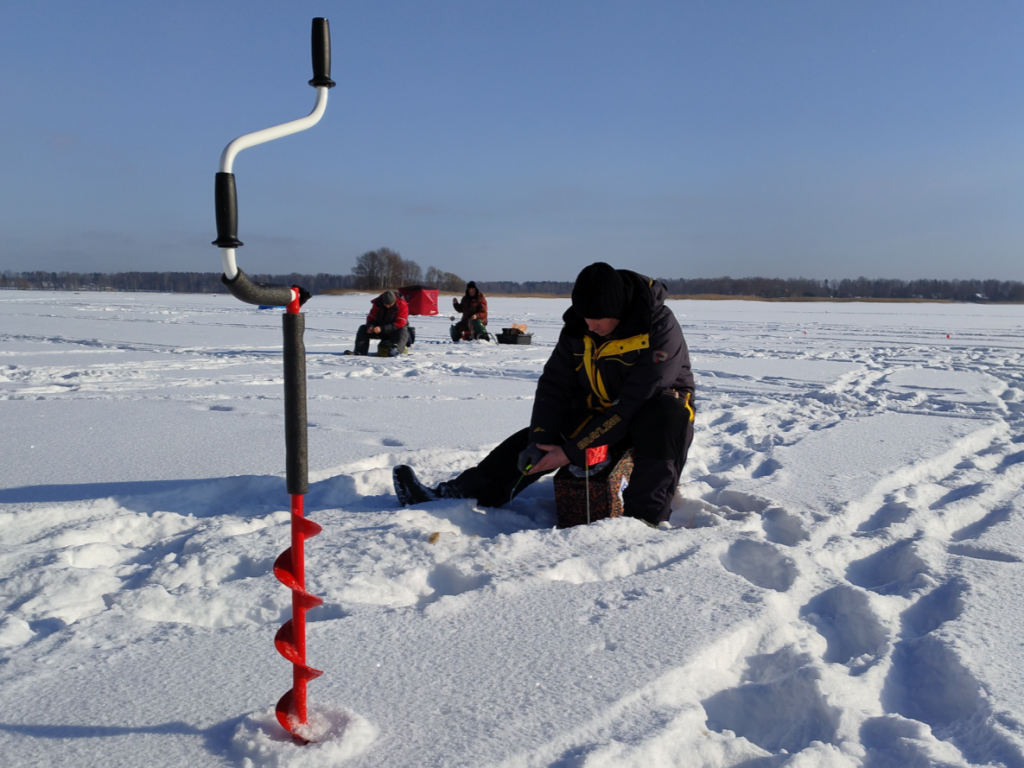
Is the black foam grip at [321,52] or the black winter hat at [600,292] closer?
the black foam grip at [321,52]

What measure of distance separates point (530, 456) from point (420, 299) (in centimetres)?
2161

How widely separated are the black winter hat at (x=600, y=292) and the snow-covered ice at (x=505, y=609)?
834 millimetres

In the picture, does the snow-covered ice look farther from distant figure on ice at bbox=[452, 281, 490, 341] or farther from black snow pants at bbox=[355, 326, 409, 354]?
distant figure on ice at bbox=[452, 281, 490, 341]

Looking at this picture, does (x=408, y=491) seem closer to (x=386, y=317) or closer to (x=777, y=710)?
(x=777, y=710)

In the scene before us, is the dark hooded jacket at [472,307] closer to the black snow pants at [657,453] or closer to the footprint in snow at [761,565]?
the black snow pants at [657,453]

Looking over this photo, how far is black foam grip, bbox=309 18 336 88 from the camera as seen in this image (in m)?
1.47

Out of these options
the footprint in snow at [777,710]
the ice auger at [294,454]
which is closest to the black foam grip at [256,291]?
the ice auger at [294,454]

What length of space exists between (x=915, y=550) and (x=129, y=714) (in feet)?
8.28

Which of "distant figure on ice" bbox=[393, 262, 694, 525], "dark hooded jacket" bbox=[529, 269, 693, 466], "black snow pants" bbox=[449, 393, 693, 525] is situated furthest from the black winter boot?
"black snow pants" bbox=[449, 393, 693, 525]

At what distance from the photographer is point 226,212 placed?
3.99ft

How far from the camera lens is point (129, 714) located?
147 cm

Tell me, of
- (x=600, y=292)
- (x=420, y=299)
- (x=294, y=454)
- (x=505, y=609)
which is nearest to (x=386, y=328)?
→ (x=600, y=292)

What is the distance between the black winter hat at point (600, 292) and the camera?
8.80 ft

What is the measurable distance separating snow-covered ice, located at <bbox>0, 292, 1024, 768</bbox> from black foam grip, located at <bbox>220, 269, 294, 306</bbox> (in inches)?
34.6
